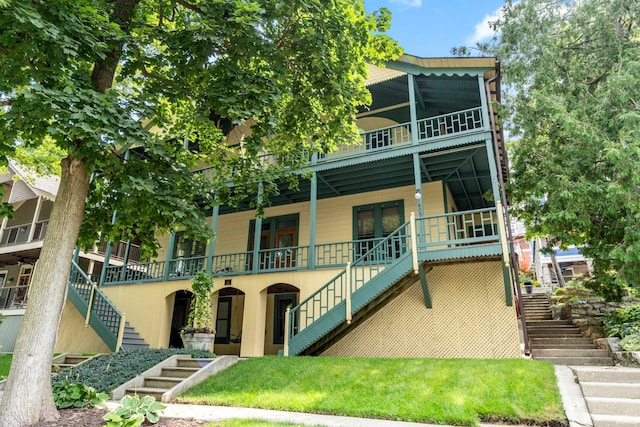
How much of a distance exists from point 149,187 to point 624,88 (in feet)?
38.9

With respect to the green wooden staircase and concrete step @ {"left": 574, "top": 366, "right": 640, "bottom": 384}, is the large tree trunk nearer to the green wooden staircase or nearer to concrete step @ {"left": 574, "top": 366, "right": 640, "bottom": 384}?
the green wooden staircase

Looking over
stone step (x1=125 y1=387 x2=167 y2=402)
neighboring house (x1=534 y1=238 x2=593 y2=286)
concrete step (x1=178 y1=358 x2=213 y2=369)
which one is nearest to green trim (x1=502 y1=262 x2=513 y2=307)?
concrete step (x1=178 y1=358 x2=213 y2=369)

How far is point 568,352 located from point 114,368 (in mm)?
10241

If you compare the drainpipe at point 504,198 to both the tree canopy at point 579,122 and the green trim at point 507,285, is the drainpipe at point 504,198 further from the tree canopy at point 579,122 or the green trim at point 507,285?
the tree canopy at point 579,122

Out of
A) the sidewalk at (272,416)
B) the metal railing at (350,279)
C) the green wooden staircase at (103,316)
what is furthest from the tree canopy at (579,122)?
the green wooden staircase at (103,316)

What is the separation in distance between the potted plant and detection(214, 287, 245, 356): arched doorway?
370cm

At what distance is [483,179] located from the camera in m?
13.7

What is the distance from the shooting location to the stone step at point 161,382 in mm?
7887

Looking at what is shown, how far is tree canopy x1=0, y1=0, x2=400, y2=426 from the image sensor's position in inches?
212

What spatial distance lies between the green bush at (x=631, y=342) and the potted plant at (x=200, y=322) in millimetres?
9300

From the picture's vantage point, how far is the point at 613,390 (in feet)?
18.7

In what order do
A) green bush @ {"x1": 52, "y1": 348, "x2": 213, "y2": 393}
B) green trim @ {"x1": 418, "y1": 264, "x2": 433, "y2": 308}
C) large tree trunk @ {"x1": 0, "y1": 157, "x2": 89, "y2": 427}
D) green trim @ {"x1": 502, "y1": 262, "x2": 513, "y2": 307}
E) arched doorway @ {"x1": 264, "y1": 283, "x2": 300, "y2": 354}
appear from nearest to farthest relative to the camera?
large tree trunk @ {"x1": 0, "y1": 157, "x2": 89, "y2": 427} < green bush @ {"x1": 52, "y1": 348, "x2": 213, "y2": 393} < green trim @ {"x1": 502, "y1": 262, "x2": 513, "y2": 307} < green trim @ {"x1": 418, "y1": 264, "x2": 433, "y2": 308} < arched doorway @ {"x1": 264, "y1": 283, "x2": 300, "y2": 354}

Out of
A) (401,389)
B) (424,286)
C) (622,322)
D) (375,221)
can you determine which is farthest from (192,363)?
(622,322)

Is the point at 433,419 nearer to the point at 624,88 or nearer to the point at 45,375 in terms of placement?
the point at 45,375
